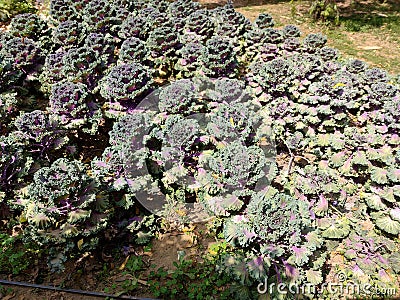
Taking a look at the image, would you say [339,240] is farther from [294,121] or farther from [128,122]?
[128,122]

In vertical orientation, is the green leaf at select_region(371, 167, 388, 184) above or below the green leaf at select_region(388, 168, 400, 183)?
below

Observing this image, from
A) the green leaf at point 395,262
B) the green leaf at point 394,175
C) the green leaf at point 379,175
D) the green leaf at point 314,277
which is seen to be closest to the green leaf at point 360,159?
the green leaf at point 379,175

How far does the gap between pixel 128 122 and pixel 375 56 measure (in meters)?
5.17

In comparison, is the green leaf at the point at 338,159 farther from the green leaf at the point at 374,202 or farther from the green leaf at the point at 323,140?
the green leaf at the point at 374,202

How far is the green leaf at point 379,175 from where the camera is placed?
342 centimetres

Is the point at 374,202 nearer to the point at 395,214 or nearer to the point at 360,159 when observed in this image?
the point at 395,214

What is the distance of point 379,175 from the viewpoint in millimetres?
3471

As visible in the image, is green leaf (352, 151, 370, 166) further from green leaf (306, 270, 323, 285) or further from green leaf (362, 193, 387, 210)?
green leaf (306, 270, 323, 285)

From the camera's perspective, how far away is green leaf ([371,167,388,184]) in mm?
3424

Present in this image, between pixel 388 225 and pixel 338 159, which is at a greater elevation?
pixel 338 159
